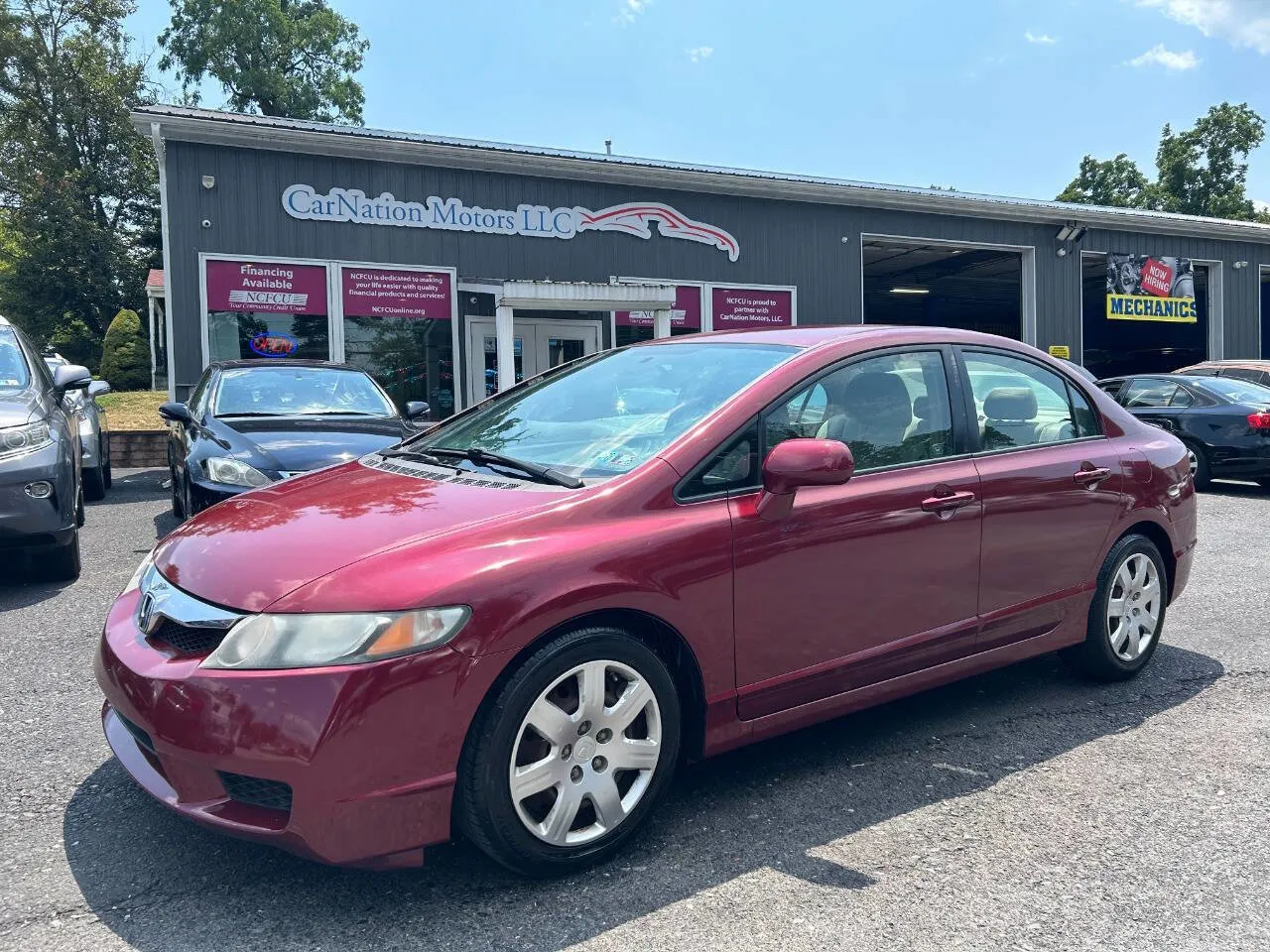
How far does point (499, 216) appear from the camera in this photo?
1372 cm

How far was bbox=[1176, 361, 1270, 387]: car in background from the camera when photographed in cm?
1332

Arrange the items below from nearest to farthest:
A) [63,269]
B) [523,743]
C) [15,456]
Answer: [523,743]
[15,456]
[63,269]

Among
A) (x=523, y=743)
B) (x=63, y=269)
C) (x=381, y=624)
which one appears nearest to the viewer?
(x=381, y=624)

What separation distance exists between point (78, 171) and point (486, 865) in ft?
119

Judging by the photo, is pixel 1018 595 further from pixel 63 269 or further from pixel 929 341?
pixel 63 269

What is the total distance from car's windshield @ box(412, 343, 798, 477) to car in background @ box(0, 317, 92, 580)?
302cm

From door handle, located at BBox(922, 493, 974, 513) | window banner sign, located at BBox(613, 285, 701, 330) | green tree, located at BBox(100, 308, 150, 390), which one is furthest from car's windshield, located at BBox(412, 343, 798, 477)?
green tree, located at BBox(100, 308, 150, 390)

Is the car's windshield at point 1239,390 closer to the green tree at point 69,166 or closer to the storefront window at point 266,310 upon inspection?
the storefront window at point 266,310

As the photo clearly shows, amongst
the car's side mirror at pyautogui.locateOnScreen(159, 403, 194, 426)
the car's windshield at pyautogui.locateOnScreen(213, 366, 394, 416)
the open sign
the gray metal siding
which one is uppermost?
the gray metal siding

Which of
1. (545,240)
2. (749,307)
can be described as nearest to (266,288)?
(545,240)

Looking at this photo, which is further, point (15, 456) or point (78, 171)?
point (78, 171)

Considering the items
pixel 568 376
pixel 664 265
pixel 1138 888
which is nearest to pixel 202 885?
pixel 568 376

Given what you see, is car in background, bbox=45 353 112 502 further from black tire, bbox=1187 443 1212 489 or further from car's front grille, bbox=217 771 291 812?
black tire, bbox=1187 443 1212 489

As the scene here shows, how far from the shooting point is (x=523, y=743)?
2615 mm
